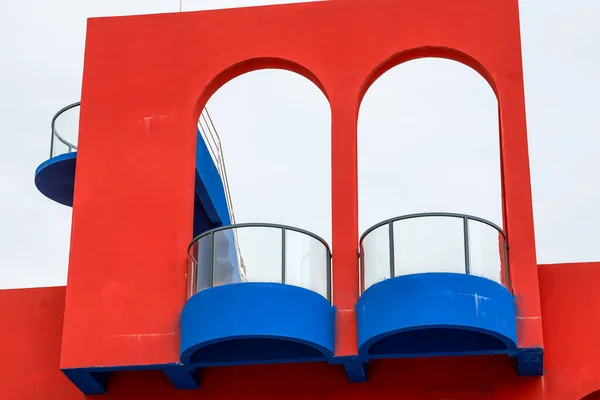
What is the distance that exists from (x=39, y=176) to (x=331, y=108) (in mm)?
6327

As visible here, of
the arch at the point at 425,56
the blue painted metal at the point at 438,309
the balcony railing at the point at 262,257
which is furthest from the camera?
the arch at the point at 425,56

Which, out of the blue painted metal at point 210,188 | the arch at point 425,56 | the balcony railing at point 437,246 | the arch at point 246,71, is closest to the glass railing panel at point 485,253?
the balcony railing at point 437,246

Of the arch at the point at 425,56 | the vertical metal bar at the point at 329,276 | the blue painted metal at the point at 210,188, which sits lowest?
the vertical metal bar at the point at 329,276

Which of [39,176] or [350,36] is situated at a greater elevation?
[350,36]

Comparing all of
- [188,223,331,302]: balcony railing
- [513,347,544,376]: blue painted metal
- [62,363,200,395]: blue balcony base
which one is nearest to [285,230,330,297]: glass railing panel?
[188,223,331,302]: balcony railing

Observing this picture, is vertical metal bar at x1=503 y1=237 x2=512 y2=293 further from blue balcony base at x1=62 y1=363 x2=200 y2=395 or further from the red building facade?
blue balcony base at x1=62 y1=363 x2=200 y2=395

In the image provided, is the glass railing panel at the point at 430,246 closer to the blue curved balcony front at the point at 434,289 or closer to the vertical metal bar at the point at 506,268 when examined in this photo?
the blue curved balcony front at the point at 434,289

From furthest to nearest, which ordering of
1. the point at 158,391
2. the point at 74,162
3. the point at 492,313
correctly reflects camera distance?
the point at 74,162, the point at 158,391, the point at 492,313

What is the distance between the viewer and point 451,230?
63.1 feet

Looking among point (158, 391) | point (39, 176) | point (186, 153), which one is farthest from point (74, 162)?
point (158, 391)

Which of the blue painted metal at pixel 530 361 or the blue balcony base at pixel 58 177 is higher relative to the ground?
the blue balcony base at pixel 58 177

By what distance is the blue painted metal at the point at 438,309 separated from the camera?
61.3ft

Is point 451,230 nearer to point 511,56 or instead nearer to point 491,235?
point 491,235

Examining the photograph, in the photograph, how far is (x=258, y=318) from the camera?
19.1m
